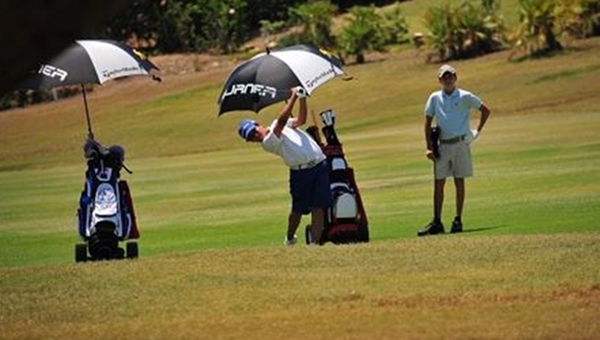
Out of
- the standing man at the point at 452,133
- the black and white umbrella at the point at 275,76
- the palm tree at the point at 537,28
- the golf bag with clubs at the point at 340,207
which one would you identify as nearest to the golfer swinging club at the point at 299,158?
the golf bag with clubs at the point at 340,207

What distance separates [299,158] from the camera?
55.2 ft

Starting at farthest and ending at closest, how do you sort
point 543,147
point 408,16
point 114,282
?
point 408,16 → point 543,147 → point 114,282

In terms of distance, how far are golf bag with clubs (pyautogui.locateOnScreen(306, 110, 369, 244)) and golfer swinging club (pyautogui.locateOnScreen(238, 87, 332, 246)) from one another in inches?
9.1

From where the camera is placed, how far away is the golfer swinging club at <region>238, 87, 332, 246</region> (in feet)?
55.1

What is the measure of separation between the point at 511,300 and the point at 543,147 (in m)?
21.4

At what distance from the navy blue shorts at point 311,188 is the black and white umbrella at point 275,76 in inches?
41.3

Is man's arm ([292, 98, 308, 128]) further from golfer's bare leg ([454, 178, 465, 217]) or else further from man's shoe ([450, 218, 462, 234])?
golfer's bare leg ([454, 178, 465, 217])

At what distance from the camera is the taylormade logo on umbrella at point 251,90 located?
17.9m

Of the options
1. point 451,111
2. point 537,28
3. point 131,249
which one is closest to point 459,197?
point 451,111

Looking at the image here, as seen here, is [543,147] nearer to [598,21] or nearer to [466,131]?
[466,131]

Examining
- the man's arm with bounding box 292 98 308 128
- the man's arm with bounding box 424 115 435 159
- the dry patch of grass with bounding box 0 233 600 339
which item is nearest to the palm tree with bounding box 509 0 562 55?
the man's arm with bounding box 424 115 435 159

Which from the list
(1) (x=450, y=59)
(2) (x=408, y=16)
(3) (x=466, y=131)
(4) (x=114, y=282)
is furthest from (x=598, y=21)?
(4) (x=114, y=282)

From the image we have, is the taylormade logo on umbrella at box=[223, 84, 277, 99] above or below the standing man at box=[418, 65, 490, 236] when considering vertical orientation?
above

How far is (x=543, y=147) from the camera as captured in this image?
32750 mm
